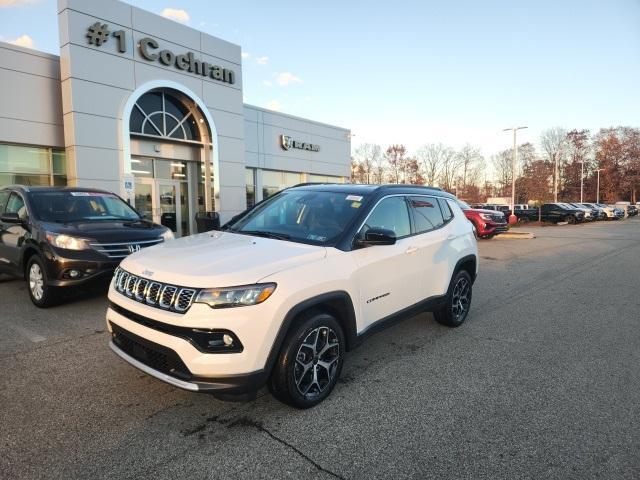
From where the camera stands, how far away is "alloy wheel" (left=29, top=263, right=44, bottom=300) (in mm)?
5918

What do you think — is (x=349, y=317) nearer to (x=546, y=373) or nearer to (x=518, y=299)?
(x=546, y=373)

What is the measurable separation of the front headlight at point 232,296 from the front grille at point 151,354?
0.42m

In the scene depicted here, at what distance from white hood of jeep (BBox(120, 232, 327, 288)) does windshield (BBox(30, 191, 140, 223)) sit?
11.9 feet

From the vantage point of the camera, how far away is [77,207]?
6676 millimetres

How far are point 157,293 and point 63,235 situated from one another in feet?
12.0

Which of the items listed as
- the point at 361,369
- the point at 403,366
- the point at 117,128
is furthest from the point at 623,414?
the point at 117,128

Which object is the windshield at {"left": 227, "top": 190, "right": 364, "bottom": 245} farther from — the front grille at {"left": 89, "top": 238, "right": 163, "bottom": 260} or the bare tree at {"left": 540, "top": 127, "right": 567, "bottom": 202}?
the bare tree at {"left": 540, "top": 127, "right": 567, "bottom": 202}

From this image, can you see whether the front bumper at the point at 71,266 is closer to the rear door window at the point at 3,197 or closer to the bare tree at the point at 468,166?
the rear door window at the point at 3,197

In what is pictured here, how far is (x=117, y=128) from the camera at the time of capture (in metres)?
13.2

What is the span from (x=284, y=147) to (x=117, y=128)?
366 inches

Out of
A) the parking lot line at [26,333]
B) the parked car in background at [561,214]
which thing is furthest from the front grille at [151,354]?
the parked car in background at [561,214]

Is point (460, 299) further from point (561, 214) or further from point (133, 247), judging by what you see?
point (561, 214)

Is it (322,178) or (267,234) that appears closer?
(267,234)

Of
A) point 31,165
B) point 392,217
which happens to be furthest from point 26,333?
point 31,165
